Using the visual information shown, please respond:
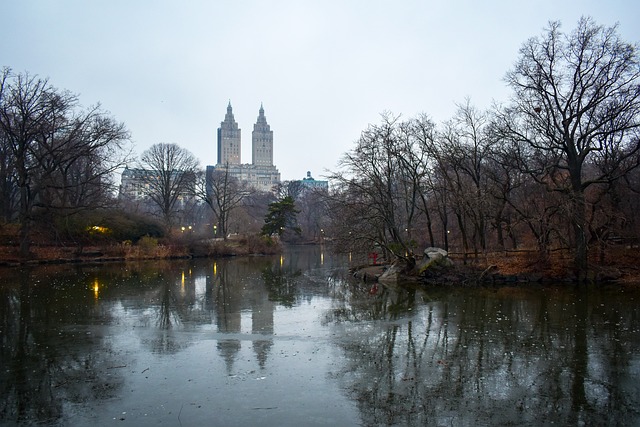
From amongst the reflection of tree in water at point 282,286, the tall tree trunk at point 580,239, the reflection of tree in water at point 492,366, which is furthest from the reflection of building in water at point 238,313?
the tall tree trunk at point 580,239

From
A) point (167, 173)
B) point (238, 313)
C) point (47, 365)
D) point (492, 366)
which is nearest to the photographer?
point (492, 366)

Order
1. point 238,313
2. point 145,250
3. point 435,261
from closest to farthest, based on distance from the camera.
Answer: point 238,313 < point 435,261 < point 145,250

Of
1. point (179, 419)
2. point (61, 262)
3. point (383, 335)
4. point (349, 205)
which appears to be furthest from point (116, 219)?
point (179, 419)

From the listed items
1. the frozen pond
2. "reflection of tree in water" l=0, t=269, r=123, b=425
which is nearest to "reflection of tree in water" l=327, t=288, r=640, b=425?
the frozen pond

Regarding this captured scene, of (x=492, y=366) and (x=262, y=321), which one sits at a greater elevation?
(x=262, y=321)

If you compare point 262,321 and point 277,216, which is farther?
point 277,216

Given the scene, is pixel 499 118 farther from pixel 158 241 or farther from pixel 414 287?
pixel 158 241

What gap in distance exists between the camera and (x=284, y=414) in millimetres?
6281

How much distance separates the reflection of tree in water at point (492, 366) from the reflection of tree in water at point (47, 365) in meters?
3.97

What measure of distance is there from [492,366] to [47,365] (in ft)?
25.4

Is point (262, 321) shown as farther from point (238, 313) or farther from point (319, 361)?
point (319, 361)

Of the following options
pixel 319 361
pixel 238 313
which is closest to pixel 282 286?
pixel 238 313

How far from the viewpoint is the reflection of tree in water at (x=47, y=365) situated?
263 inches

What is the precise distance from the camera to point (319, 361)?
888cm
